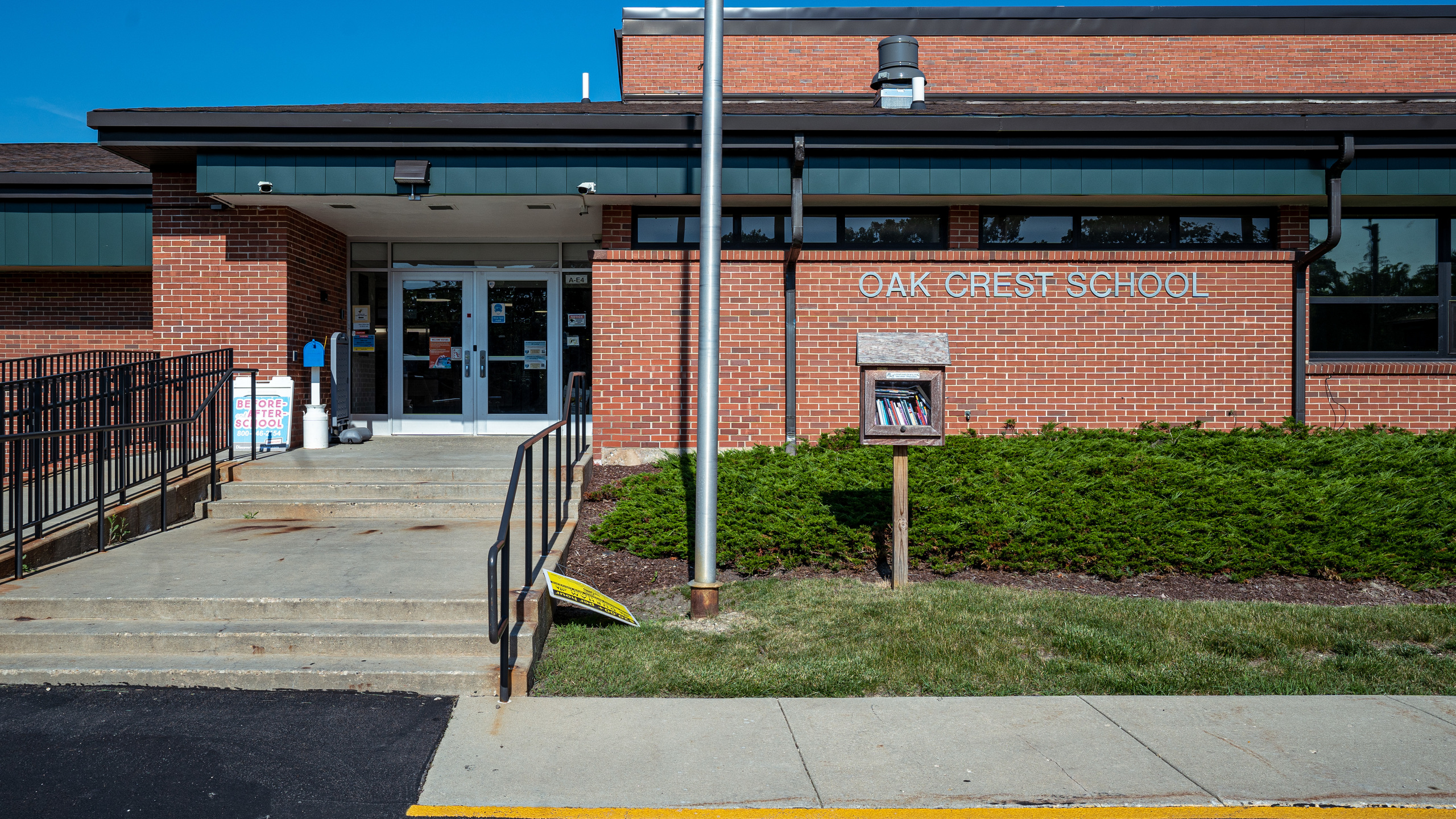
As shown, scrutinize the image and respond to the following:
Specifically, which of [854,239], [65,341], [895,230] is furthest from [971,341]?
[65,341]

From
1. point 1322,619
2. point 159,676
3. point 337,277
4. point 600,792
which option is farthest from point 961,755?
point 337,277

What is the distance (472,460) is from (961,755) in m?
6.33

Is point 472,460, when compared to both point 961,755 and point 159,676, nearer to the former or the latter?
point 159,676

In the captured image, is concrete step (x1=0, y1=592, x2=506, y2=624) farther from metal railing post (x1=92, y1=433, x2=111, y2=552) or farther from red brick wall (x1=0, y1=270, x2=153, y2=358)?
red brick wall (x1=0, y1=270, x2=153, y2=358)

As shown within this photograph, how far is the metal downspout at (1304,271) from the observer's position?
376 inches

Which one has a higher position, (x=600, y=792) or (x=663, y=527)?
(x=663, y=527)

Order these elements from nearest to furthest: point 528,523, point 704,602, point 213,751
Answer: point 213,751
point 528,523
point 704,602

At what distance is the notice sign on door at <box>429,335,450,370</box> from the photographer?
12211mm

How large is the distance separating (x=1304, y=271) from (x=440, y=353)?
10.3m

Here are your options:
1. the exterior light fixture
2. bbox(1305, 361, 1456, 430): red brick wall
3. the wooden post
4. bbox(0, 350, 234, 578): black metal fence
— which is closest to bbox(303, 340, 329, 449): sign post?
bbox(0, 350, 234, 578): black metal fence

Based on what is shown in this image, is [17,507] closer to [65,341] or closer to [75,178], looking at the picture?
[75,178]

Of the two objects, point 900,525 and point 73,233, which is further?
point 73,233

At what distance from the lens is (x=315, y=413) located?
33.9ft

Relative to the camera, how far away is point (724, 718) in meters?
4.52
